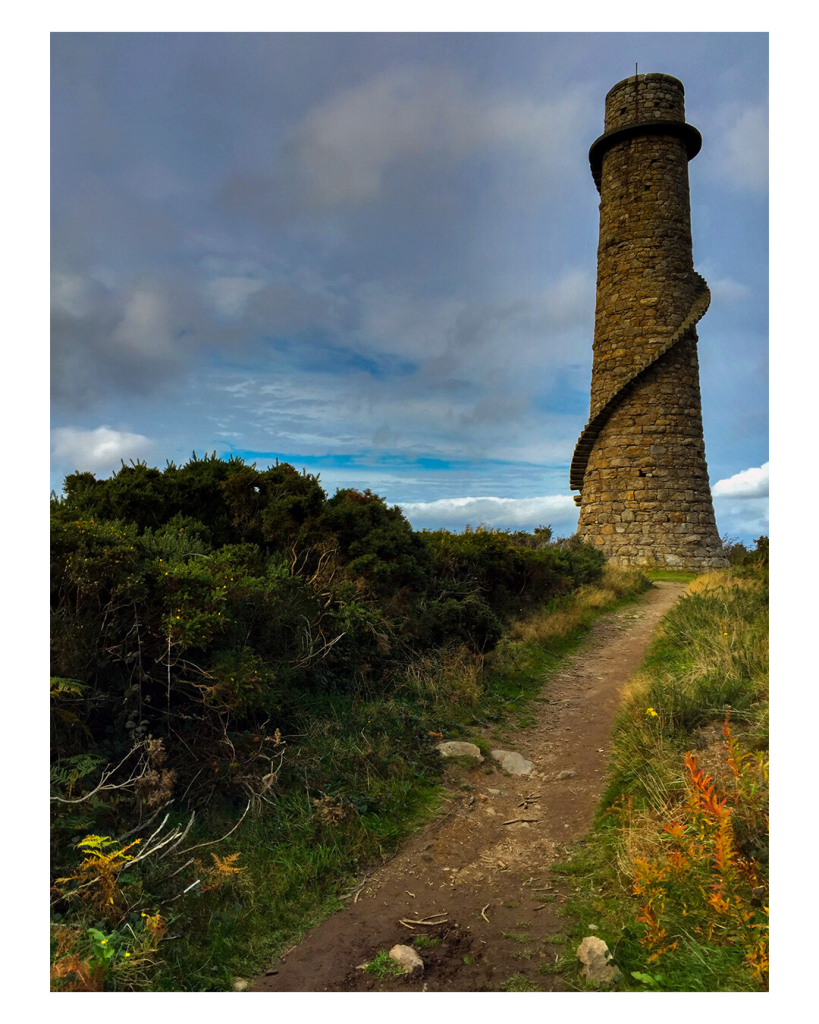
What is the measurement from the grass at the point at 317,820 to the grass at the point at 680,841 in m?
0.69

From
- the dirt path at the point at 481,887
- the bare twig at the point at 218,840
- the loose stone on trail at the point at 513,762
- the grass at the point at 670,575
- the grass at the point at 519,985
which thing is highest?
the grass at the point at 670,575

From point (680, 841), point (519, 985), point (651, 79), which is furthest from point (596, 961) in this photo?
point (651, 79)

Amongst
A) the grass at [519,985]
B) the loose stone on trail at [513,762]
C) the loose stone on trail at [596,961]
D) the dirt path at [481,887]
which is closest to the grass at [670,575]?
the dirt path at [481,887]

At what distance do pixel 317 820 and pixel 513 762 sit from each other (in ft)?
7.13

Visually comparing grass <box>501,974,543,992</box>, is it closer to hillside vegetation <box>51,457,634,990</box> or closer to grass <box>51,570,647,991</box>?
grass <box>51,570,647,991</box>

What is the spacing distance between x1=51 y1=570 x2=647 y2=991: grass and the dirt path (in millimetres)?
143

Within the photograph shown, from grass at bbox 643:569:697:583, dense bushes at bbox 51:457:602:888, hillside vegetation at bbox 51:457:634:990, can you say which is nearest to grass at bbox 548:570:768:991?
hillside vegetation at bbox 51:457:634:990

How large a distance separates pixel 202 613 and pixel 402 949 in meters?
2.59

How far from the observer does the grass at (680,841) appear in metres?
3.03

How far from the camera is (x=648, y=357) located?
1794 centimetres

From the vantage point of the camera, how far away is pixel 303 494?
7.50m

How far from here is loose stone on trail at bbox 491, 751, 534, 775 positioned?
5.93 m

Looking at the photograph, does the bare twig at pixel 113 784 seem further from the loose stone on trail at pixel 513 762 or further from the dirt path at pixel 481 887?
the loose stone on trail at pixel 513 762

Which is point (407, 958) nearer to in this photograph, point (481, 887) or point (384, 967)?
point (384, 967)
